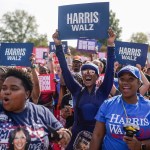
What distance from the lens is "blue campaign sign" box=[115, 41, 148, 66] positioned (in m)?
6.66

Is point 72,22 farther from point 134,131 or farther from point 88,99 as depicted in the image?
point 134,131

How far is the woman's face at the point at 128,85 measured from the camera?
3.49m

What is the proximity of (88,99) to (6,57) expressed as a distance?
12.3 ft

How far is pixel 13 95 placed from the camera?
2.81 metres

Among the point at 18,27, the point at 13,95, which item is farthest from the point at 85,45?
the point at 18,27

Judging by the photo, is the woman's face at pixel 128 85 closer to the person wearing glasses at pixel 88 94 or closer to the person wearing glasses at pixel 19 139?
the person wearing glasses at pixel 88 94

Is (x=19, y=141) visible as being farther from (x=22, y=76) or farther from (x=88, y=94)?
(x=88, y=94)

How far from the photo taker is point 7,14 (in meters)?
80.2

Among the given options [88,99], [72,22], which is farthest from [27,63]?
[88,99]

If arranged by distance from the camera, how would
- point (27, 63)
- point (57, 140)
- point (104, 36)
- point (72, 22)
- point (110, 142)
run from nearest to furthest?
point (57, 140) → point (110, 142) → point (104, 36) → point (72, 22) → point (27, 63)

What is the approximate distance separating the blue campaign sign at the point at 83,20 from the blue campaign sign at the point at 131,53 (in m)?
1.72

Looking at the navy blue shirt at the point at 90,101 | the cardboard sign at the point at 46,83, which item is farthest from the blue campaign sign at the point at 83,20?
the cardboard sign at the point at 46,83

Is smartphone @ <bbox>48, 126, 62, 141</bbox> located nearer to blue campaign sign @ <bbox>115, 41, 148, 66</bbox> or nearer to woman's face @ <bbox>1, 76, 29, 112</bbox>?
woman's face @ <bbox>1, 76, 29, 112</bbox>

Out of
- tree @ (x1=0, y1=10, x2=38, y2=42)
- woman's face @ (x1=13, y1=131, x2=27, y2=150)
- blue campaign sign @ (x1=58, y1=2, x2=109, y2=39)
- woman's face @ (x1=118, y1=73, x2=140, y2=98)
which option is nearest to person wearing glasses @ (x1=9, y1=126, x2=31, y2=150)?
woman's face @ (x1=13, y1=131, x2=27, y2=150)
